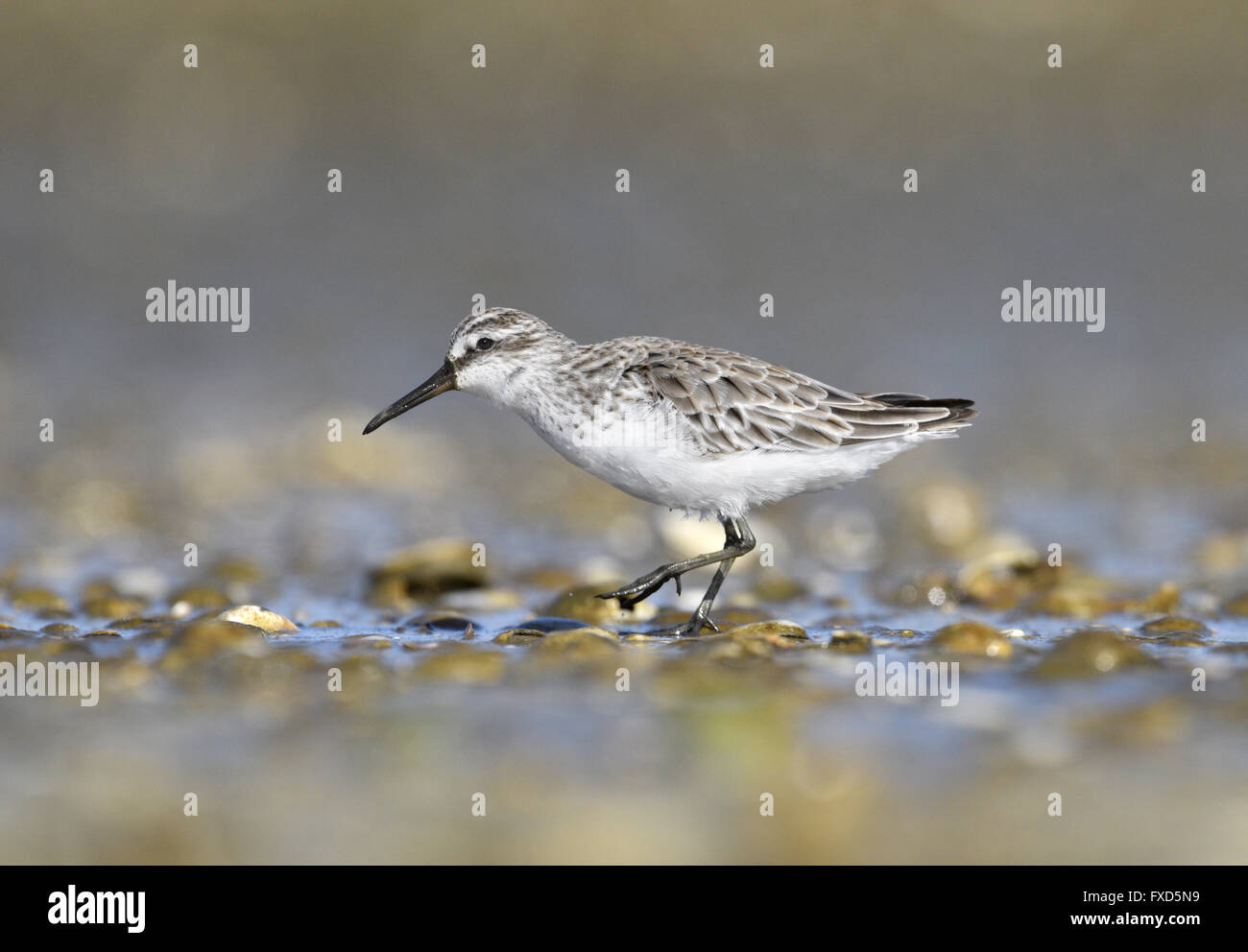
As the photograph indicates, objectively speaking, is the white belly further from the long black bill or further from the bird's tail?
the long black bill

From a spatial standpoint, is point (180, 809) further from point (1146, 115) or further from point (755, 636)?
point (1146, 115)

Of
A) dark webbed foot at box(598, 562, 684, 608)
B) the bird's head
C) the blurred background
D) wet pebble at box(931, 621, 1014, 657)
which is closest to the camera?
wet pebble at box(931, 621, 1014, 657)

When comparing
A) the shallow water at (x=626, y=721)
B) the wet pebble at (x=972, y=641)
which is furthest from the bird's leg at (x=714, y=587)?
the wet pebble at (x=972, y=641)

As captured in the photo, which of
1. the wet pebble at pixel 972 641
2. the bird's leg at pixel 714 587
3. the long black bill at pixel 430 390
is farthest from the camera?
the long black bill at pixel 430 390

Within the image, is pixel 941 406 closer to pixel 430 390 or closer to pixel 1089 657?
pixel 1089 657

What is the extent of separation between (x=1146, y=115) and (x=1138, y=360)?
427 centimetres

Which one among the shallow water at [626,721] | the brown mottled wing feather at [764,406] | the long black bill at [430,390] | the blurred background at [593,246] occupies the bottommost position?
the shallow water at [626,721]

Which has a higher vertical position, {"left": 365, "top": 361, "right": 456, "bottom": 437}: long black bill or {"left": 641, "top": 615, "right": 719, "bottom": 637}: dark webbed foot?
{"left": 365, "top": 361, "right": 456, "bottom": 437}: long black bill

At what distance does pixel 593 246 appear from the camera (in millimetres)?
15180

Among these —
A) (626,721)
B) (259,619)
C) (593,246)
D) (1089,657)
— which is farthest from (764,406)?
(593,246)

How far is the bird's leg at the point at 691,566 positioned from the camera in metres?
7.65

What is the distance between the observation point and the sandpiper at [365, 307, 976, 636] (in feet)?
24.1

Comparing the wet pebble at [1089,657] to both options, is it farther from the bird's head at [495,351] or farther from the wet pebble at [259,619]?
the wet pebble at [259,619]

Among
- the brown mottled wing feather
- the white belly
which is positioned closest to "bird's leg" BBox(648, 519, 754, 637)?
the white belly
